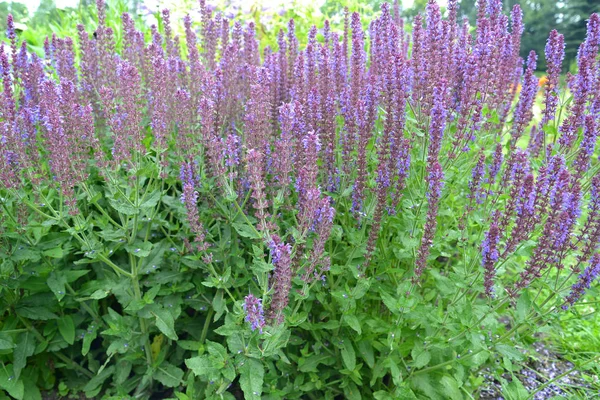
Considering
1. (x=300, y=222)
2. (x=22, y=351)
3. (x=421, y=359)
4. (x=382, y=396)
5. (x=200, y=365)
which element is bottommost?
(x=382, y=396)

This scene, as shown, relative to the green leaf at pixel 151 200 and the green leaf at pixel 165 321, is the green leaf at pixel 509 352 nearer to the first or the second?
the green leaf at pixel 165 321

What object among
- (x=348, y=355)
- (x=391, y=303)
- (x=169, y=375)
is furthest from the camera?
(x=169, y=375)

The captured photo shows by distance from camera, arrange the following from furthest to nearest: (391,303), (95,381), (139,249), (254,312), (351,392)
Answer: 1. (95,381)
2. (351,392)
3. (139,249)
4. (391,303)
5. (254,312)

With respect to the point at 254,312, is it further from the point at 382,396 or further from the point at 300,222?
the point at 382,396

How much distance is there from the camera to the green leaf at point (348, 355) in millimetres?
3189

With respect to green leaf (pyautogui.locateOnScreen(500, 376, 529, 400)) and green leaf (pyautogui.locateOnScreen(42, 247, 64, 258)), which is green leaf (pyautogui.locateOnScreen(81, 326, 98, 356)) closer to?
green leaf (pyautogui.locateOnScreen(42, 247, 64, 258))

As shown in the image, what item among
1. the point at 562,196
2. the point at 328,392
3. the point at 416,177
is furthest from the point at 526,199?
the point at 328,392

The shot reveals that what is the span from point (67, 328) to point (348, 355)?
6.48ft

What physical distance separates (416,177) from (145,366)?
2378mm

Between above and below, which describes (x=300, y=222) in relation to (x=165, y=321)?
above

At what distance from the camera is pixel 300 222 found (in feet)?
9.36

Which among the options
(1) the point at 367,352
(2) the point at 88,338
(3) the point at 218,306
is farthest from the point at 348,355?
(2) the point at 88,338

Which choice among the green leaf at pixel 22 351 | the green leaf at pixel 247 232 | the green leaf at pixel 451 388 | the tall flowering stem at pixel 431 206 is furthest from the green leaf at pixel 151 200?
the green leaf at pixel 451 388

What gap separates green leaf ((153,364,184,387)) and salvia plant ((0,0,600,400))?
14 mm
